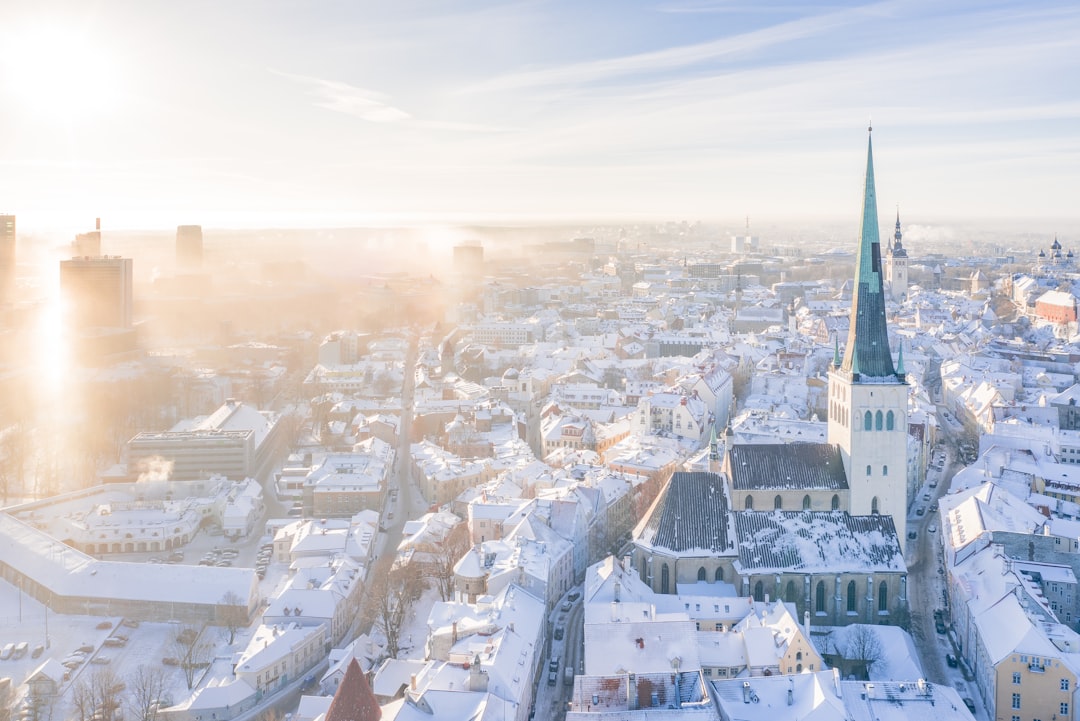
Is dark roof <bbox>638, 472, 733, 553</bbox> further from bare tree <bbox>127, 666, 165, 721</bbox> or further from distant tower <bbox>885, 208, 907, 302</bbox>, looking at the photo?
distant tower <bbox>885, 208, 907, 302</bbox>

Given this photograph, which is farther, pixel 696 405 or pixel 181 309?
pixel 181 309

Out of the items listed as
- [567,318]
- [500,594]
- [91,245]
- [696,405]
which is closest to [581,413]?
[696,405]

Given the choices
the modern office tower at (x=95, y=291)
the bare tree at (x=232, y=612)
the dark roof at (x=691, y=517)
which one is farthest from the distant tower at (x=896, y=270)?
the bare tree at (x=232, y=612)

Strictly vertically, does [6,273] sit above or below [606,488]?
above

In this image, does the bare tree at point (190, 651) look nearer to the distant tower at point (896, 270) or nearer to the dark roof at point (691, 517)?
the dark roof at point (691, 517)

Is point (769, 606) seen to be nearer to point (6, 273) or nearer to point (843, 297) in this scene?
point (6, 273)

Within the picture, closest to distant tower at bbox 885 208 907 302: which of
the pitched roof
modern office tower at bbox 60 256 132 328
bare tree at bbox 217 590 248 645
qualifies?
modern office tower at bbox 60 256 132 328
